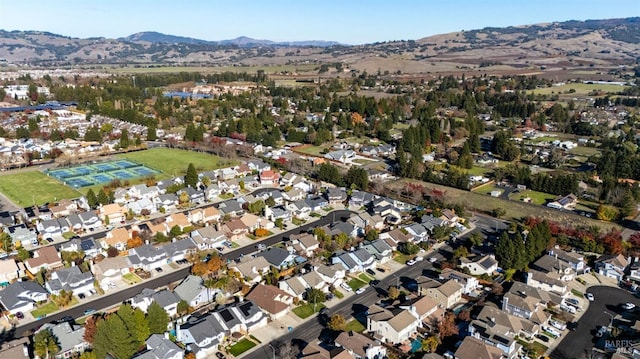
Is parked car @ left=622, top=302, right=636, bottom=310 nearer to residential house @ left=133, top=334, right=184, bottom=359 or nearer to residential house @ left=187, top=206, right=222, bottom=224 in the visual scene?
residential house @ left=133, top=334, right=184, bottom=359

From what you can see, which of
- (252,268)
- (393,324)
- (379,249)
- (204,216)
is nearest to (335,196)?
(379,249)

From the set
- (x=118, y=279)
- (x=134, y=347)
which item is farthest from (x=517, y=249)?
(x=118, y=279)

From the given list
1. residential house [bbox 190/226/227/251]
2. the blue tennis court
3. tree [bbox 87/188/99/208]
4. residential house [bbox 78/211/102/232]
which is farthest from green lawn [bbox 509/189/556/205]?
the blue tennis court

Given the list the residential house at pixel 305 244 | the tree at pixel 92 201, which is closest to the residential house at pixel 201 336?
the residential house at pixel 305 244

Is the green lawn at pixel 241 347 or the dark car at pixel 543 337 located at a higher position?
the dark car at pixel 543 337

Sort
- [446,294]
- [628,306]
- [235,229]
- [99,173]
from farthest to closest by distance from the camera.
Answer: [99,173] < [235,229] < [628,306] < [446,294]

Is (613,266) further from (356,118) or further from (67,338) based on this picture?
(356,118)

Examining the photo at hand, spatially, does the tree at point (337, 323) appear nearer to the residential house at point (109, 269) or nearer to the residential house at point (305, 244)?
the residential house at point (305, 244)
